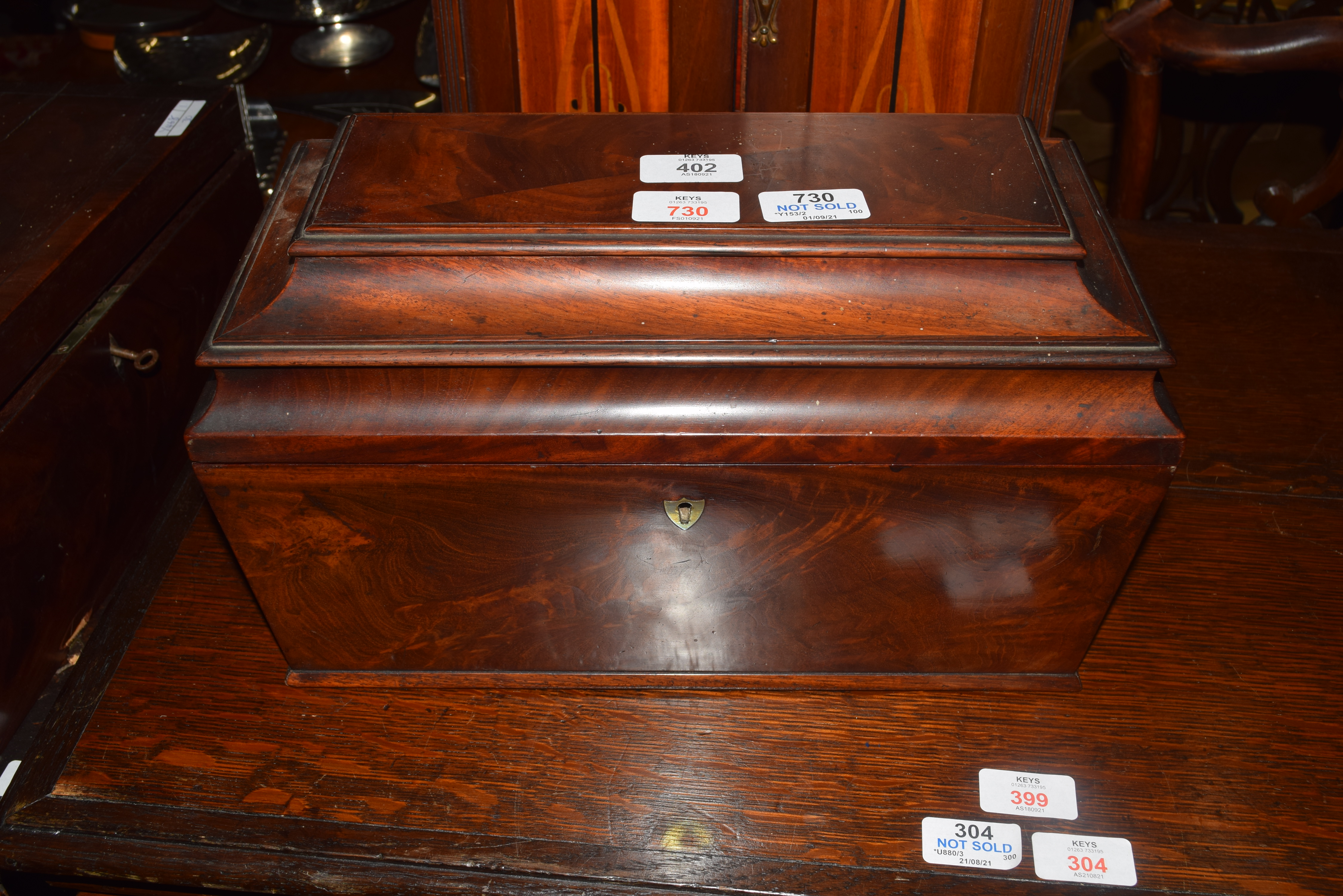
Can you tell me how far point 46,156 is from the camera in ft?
3.60

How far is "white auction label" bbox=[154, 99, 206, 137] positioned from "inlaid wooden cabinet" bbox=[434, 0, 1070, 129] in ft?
0.97

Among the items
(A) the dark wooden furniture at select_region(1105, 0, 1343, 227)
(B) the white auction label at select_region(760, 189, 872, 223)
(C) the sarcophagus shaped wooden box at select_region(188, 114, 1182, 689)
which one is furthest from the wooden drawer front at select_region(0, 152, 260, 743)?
(A) the dark wooden furniture at select_region(1105, 0, 1343, 227)

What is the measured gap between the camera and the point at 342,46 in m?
1.76

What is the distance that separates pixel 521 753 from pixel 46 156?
82cm

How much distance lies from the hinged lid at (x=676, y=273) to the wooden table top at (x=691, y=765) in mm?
323

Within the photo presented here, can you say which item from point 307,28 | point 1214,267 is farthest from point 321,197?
point 307,28

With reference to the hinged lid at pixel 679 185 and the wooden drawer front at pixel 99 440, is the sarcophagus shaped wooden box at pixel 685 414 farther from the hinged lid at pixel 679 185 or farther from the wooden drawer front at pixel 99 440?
the wooden drawer front at pixel 99 440

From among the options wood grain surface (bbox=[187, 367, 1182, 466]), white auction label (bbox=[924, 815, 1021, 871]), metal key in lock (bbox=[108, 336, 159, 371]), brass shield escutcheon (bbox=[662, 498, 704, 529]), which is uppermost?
wood grain surface (bbox=[187, 367, 1182, 466])

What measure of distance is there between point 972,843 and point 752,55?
0.95 meters

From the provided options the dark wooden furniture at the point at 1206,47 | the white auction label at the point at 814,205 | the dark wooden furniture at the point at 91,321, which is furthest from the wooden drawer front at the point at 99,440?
the dark wooden furniture at the point at 1206,47

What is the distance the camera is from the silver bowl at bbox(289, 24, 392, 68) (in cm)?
174

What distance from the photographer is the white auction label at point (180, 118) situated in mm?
1148

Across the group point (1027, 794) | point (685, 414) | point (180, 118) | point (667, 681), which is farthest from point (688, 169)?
point (180, 118)

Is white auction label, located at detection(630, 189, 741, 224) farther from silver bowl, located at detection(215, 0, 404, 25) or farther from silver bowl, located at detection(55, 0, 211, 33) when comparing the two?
silver bowl, located at detection(55, 0, 211, 33)
